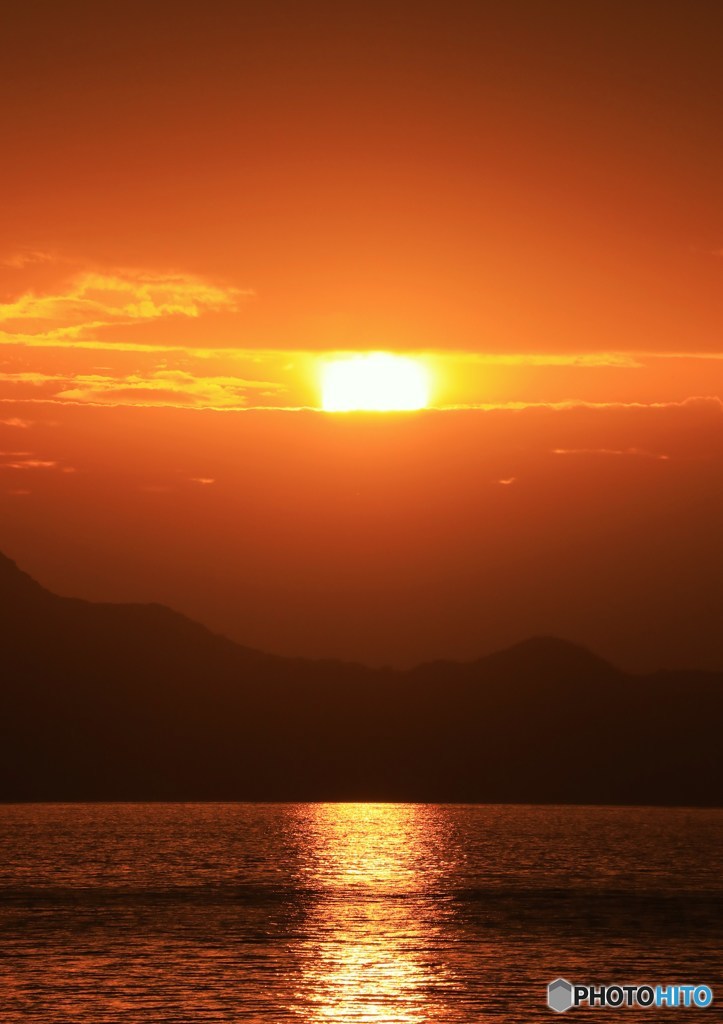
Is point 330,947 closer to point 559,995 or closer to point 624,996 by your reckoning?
point 559,995

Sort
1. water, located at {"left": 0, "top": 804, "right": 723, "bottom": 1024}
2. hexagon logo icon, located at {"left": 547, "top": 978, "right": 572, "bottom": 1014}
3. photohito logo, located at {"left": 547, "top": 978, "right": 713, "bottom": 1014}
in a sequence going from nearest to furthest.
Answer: water, located at {"left": 0, "top": 804, "right": 723, "bottom": 1024}
hexagon logo icon, located at {"left": 547, "top": 978, "right": 572, "bottom": 1014}
photohito logo, located at {"left": 547, "top": 978, "right": 713, "bottom": 1014}

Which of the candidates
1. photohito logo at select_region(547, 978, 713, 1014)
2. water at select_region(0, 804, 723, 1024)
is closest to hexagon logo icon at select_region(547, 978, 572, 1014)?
photohito logo at select_region(547, 978, 713, 1014)

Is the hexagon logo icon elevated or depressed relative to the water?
depressed

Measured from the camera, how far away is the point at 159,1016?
78688 millimetres

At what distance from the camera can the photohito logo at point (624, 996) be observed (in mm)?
84688

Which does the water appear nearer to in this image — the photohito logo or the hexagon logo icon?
the hexagon logo icon

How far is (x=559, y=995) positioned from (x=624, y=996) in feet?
12.5

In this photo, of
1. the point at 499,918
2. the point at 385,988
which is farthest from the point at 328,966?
the point at 499,918

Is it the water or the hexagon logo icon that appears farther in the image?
the hexagon logo icon

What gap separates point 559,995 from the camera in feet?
288

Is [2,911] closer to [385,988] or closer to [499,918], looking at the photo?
[499,918]

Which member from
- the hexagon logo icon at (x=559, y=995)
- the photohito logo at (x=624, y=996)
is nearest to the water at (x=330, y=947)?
the hexagon logo icon at (x=559, y=995)

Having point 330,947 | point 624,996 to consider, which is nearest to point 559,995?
point 624,996

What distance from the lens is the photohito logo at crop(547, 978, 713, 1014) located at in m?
84.7
